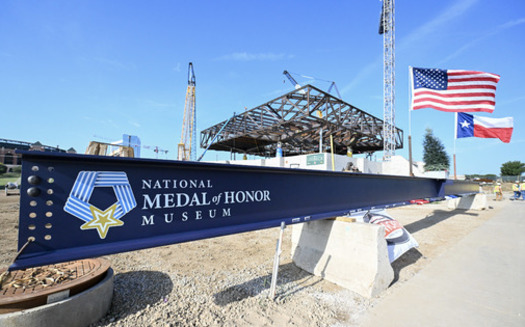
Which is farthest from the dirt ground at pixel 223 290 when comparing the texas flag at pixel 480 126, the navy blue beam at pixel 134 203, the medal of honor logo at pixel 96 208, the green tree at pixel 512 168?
the green tree at pixel 512 168

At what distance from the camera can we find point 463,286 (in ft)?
10.5

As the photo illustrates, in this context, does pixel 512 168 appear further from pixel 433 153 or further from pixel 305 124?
pixel 305 124

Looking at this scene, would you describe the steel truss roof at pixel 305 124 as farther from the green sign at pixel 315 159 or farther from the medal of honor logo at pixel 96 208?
the medal of honor logo at pixel 96 208

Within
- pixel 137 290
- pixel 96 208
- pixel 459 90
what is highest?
pixel 459 90

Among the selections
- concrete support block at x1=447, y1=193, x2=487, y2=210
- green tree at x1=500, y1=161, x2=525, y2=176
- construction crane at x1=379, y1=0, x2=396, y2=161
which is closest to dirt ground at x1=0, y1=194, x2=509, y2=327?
concrete support block at x1=447, y1=193, x2=487, y2=210

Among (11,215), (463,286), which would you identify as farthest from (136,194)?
(11,215)

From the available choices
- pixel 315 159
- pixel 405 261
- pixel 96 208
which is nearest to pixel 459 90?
pixel 405 261

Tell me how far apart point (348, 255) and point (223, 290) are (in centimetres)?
175

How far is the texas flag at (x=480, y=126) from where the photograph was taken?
1040cm

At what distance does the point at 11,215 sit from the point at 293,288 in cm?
979

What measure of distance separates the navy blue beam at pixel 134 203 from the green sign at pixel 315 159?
15.9 meters

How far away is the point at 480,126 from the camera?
34.7ft

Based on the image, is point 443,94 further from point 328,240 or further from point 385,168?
point 385,168

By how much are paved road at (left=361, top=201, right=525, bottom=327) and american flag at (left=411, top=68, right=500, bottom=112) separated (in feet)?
16.7
